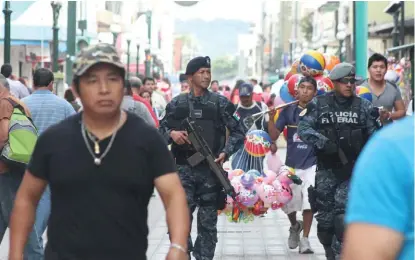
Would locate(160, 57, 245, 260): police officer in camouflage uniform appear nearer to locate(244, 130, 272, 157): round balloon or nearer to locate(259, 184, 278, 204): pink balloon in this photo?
locate(259, 184, 278, 204): pink balloon

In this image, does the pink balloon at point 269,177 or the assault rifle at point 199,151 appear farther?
the pink balloon at point 269,177

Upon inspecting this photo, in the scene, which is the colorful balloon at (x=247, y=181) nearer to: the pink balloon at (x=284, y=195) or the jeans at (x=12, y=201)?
the pink balloon at (x=284, y=195)

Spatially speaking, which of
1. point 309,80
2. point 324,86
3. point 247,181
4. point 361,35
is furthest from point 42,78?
point 361,35

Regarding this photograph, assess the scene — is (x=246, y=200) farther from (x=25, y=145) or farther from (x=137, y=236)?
(x=137, y=236)

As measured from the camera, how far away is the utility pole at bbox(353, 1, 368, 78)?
22269 mm

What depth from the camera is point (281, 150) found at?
103ft

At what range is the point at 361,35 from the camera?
2272 centimetres

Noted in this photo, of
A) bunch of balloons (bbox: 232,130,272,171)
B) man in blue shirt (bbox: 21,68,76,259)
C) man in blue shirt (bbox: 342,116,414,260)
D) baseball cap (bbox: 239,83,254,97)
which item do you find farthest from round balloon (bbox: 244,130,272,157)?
man in blue shirt (bbox: 342,116,414,260)

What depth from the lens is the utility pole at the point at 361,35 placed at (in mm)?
22269

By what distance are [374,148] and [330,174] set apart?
258 inches

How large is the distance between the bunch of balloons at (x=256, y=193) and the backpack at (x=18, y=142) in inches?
115

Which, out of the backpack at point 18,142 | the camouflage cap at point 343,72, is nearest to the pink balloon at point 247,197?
the camouflage cap at point 343,72

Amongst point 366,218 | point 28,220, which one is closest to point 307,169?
point 28,220

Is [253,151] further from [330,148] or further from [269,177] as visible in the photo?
[330,148]
